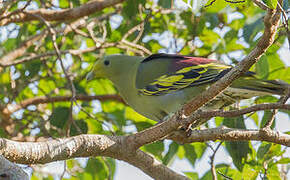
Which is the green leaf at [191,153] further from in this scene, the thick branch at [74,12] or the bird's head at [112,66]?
the thick branch at [74,12]

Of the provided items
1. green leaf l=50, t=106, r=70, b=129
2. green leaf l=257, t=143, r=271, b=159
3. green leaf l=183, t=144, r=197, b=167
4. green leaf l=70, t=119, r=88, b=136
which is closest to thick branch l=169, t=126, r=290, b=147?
green leaf l=257, t=143, r=271, b=159

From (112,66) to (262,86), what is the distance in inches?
57.4

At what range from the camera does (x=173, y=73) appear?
12.3 ft

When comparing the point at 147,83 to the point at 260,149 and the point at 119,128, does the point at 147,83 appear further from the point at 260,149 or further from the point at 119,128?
the point at 260,149

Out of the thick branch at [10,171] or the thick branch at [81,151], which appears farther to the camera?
the thick branch at [81,151]

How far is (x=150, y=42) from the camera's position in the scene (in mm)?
4750

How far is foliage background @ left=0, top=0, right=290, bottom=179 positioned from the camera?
11.3ft

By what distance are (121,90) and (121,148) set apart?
1.35 metres

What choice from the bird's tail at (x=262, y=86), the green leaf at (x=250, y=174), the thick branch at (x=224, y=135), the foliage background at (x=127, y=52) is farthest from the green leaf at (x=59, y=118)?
the green leaf at (x=250, y=174)

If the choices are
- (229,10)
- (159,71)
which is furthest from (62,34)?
(229,10)

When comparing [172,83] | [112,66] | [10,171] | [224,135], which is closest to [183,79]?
[172,83]

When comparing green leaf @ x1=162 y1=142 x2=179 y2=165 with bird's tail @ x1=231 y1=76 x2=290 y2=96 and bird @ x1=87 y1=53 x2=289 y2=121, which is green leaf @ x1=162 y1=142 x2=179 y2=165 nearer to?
bird @ x1=87 y1=53 x2=289 y2=121

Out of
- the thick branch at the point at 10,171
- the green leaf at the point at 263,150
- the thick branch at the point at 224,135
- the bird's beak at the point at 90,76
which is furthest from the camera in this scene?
the bird's beak at the point at 90,76

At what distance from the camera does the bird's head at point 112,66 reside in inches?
164
